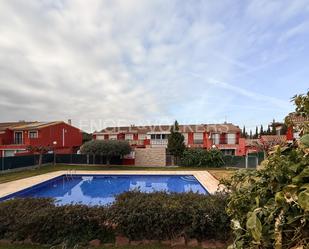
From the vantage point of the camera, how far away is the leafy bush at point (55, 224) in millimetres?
6754

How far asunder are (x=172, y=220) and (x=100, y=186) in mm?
15329

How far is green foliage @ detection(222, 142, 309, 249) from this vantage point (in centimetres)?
110

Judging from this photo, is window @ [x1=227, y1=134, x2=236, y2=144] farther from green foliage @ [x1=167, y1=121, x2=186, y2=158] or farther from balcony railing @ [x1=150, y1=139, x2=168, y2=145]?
green foliage @ [x1=167, y1=121, x2=186, y2=158]

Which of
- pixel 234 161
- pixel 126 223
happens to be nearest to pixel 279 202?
pixel 126 223

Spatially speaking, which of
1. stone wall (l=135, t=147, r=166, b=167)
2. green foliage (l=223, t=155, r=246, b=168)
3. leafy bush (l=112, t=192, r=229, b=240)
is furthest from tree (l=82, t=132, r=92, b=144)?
leafy bush (l=112, t=192, r=229, b=240)

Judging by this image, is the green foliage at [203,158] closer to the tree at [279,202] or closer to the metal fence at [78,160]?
the metal fence at [78,160]

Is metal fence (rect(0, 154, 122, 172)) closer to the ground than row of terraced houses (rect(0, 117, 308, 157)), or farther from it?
closer to the ground

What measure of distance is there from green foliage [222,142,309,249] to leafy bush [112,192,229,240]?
18.1ft

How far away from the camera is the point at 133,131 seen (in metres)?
48.2

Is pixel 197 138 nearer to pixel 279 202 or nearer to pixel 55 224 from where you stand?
pixel 55 224

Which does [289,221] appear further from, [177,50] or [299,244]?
[177,50]

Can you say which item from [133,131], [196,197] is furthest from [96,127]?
[196,197]

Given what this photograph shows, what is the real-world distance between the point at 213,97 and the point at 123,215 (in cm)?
2307

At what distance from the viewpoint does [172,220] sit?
6.70 m
